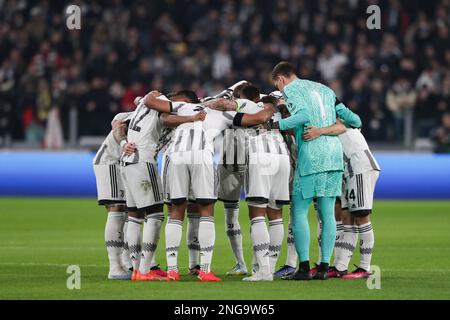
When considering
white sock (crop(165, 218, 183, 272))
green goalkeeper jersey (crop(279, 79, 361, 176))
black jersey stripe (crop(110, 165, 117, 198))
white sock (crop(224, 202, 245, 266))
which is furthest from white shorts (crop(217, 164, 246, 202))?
black jersey stripe (crop(110, 165, 117, 198))

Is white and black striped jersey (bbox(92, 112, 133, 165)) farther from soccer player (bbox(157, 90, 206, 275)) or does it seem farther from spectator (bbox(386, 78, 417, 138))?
spectator (bbox(386, 78, 417, 138))

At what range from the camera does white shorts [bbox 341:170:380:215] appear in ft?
41.4

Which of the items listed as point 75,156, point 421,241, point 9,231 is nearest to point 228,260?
point 421,241

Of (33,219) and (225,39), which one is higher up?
(225,39)

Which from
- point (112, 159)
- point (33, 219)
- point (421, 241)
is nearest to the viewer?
point (112, 159)

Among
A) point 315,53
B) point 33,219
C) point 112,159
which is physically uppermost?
point 315,53

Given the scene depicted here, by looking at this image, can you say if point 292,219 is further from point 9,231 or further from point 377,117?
point 377,117

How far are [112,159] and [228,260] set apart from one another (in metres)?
2.44

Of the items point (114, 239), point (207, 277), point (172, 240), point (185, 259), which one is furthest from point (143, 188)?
point (185, 259)

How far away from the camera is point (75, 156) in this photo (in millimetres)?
25500

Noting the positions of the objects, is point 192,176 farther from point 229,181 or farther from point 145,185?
point 229,181

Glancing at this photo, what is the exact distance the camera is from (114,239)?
12.8 metres

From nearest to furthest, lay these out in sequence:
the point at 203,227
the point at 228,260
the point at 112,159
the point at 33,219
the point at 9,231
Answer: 1. the point at 203,227
2. the point at 112,159
3. the point at 228,260
4. the point at 9,231
5. the point at 33,219

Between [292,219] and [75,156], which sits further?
[75,156]
